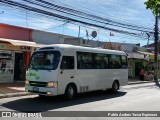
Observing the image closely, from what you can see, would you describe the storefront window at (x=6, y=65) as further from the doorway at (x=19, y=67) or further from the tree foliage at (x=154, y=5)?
the tree foliage at (x=154, y=5)

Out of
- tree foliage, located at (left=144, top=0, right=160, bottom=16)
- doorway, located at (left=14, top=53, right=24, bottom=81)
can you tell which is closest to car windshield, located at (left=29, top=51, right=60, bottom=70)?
tree foliage, located at (left=144, top=0, right=160, bottom=16)

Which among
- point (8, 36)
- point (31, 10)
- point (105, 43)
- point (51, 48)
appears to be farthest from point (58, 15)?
point (105, 43)

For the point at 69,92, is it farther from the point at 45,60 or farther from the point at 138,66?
the point at 138,66

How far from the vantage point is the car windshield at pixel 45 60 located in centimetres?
1390

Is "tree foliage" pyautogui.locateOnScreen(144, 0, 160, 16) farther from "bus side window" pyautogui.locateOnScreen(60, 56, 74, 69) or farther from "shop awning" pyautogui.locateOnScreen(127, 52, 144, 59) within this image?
"shop awning" pyautogui.locateOnScreen(127, 52, 144, 59)

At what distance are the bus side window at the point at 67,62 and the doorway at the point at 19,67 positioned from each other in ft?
29.6

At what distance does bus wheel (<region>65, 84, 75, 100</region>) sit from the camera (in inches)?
571

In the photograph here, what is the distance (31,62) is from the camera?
48.4 feet

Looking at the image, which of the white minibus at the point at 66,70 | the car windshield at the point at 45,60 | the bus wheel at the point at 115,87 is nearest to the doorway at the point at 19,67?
the bus wheel at the point at 115,87

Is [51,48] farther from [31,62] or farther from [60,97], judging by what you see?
[60,97]

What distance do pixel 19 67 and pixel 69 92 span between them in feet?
31.2

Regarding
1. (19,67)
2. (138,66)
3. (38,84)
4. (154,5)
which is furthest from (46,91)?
(138,66)

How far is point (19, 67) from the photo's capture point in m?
23.2

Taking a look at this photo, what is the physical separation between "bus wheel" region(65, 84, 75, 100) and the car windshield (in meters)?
1.43
